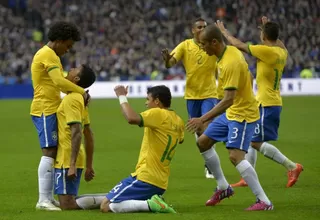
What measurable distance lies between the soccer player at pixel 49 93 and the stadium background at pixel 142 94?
42 centimetres

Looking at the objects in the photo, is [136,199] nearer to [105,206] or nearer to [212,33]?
[105,206]

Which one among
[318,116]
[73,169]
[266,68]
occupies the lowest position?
[318,116]

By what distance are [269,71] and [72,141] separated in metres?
4.14

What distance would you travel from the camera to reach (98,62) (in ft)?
145

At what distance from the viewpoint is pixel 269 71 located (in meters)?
13.2

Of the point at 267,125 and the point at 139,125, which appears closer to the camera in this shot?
→ the point at 139,125

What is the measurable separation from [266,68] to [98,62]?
31.4 m

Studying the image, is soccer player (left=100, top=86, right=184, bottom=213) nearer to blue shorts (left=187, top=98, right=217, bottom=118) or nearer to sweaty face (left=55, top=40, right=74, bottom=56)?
sweaty face (left=55, top=40, right=74, bottom=56)

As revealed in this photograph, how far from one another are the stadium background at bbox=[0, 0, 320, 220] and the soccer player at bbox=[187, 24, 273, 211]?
31 cm

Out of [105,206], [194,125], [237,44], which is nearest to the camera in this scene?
[194,125]

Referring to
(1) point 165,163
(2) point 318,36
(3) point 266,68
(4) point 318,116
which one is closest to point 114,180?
(3) point 266,68

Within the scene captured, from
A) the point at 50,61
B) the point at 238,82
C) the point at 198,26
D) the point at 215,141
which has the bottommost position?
the point at 215,141

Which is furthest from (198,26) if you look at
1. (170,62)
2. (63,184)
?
(63,184)

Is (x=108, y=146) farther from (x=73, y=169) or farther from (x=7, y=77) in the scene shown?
(x=7, y=77)
